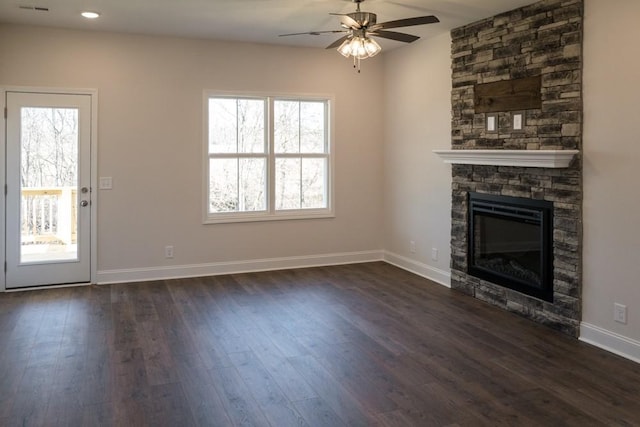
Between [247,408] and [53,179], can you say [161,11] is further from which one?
[247,408]

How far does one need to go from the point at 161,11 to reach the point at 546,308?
426 cm

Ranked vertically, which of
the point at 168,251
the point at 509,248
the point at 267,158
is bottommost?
the point at 168,251

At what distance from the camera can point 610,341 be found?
156 inches

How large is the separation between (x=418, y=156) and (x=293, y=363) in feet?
11.1

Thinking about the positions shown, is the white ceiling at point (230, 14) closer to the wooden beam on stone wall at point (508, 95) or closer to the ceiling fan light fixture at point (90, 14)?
the ceiling fan light fixture at point (90, 14)

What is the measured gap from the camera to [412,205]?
6492 millimetres

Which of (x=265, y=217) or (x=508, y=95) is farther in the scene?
(x=265, y=217)

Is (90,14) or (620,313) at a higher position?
(90,14)

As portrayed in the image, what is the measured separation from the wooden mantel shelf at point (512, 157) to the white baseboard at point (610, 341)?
127cm

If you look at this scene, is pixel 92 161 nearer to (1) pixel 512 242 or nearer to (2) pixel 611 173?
(1) pixel 512 242

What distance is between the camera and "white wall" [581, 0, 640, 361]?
380 centimetres

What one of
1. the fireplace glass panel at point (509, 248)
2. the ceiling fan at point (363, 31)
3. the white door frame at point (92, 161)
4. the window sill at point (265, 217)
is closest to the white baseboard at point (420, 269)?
the fireplace glass panel at point (509, 248)

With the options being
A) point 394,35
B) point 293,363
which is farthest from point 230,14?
point 293,363

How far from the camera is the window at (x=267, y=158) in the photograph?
6.38 meters
